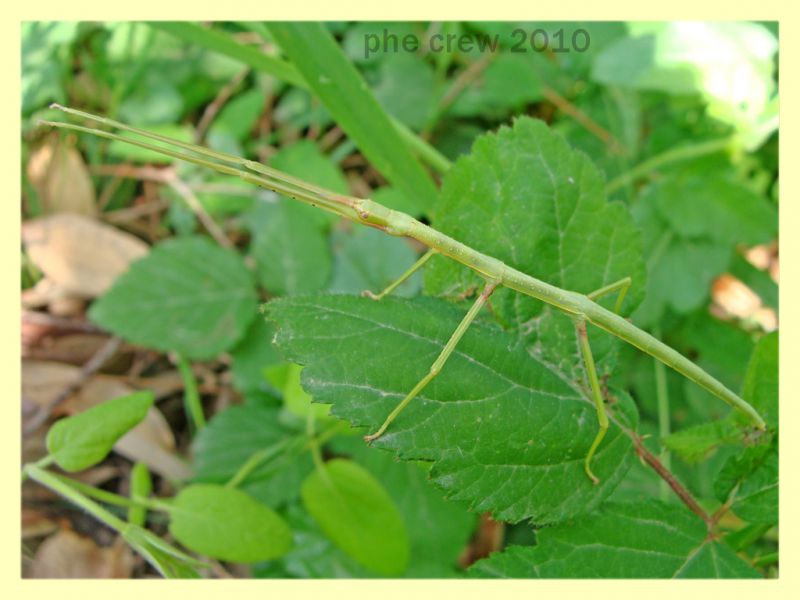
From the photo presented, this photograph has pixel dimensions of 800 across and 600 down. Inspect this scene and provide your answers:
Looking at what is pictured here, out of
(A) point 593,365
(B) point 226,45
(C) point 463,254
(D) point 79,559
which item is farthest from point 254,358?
(A) point 593,365

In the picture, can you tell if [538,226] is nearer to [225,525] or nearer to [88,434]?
[225,525]

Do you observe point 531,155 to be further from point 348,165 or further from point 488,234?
point 348,165

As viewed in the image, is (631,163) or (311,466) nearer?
(311,466)

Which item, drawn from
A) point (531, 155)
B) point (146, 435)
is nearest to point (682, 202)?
point (531, 155)

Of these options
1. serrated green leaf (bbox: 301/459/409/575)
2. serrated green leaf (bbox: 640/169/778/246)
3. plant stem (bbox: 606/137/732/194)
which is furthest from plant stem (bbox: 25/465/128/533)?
serrated green leaf (bbox: 640/169/778/246)

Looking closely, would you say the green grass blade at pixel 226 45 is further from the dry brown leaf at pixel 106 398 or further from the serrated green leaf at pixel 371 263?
the dry brown leaf at pixel 106 398

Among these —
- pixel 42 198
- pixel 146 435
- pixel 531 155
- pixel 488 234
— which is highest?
pixel 42 198

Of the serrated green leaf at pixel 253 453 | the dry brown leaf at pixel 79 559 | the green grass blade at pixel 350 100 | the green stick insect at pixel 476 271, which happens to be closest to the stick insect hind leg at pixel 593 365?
the green stick insect at pixel 476 271
